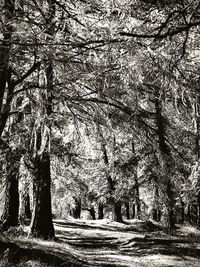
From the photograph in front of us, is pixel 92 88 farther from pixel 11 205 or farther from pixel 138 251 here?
pixel 11 205

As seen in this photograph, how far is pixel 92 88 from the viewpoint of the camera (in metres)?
8.30

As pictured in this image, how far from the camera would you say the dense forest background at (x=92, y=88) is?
4.46 metres

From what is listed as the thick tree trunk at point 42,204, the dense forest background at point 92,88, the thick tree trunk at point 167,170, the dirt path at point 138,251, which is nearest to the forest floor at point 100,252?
the dirt path at point 138,251

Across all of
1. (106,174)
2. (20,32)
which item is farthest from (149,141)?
(106,174)

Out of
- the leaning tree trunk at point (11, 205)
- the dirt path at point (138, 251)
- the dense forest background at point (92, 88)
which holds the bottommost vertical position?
the dirt path at point (138, 251)

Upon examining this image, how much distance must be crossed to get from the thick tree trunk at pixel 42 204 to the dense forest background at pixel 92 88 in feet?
0.10

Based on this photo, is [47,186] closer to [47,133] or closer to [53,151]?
[53,151]

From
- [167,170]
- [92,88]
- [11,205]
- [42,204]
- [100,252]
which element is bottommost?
[100,252]

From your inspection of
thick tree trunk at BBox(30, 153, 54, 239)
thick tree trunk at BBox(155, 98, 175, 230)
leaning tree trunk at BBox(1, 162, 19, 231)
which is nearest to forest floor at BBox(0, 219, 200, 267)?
thick tree trunk at BBox(30, 153, 54, 239)

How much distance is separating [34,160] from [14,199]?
2735 mm

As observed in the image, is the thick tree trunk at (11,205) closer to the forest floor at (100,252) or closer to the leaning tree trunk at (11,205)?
the leaning tree trunk at (11,205)

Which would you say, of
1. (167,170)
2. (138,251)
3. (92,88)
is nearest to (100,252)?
(138,251)

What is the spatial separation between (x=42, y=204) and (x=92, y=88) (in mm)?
4326

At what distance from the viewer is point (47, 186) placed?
10.6 m
